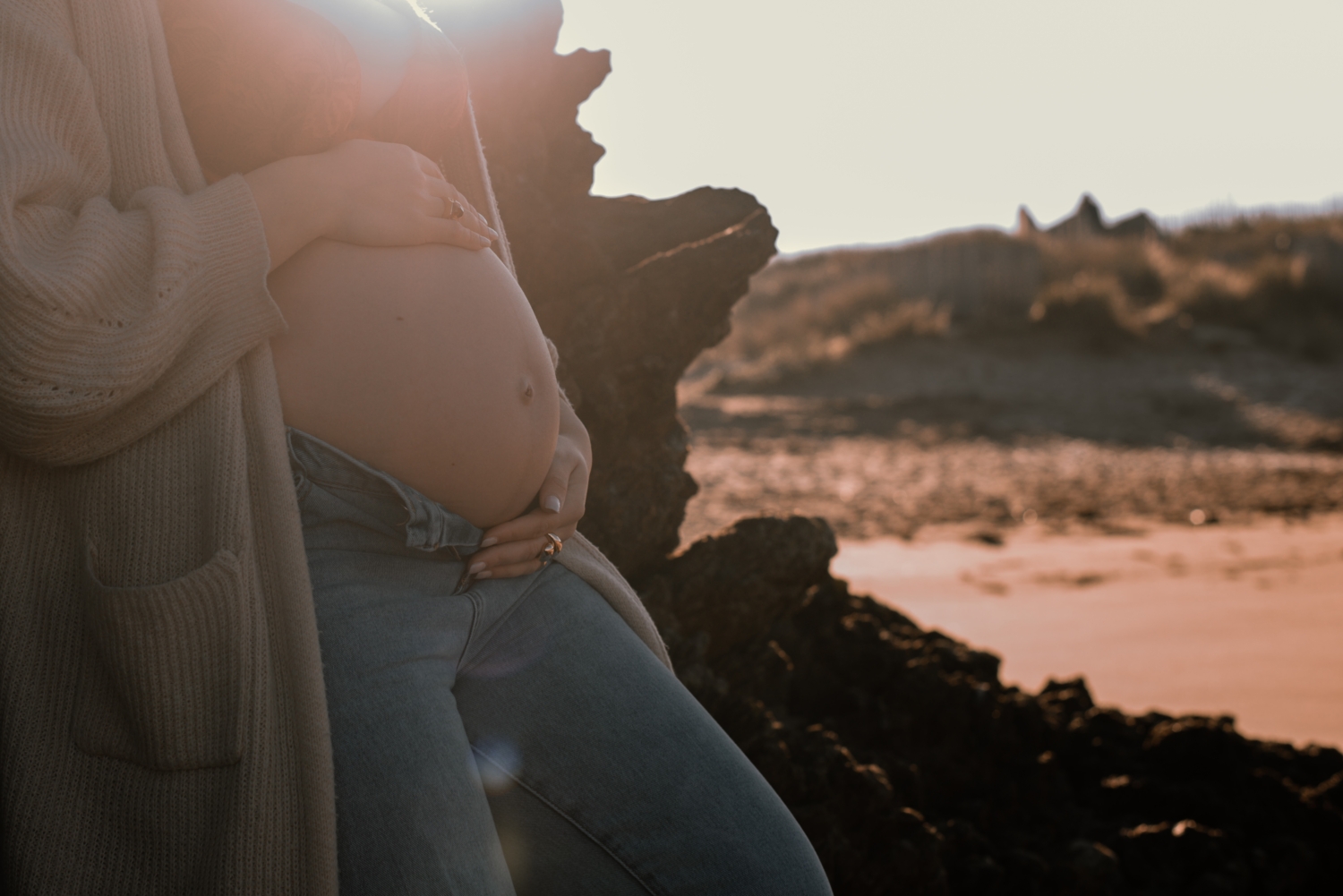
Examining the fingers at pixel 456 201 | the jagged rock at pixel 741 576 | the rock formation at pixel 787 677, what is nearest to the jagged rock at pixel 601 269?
the rock formation at pixel 787 677

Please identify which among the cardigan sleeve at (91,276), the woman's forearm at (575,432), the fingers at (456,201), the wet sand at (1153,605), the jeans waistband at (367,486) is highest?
the fingers at (456,201)

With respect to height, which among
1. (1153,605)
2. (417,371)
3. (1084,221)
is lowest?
(1153,605)

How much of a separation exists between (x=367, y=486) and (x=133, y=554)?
0.95ft

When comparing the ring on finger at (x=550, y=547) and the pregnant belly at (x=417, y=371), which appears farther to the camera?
the ring on finger at (x=550, y=547)

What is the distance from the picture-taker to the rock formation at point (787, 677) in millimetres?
2299

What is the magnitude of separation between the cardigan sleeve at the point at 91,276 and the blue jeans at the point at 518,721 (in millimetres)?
202

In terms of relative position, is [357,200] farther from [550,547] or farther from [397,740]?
[397,740]

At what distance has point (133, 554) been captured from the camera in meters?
1.14

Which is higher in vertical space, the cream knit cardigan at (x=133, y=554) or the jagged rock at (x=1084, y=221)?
the jagged rock at (x=1084, y=221)

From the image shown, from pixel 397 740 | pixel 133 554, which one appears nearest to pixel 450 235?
pixel 133 554

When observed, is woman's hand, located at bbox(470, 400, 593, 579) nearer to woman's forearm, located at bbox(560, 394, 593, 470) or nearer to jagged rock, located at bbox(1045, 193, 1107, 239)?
woman's forearm, located at bbox(560, 394, 593, 470)

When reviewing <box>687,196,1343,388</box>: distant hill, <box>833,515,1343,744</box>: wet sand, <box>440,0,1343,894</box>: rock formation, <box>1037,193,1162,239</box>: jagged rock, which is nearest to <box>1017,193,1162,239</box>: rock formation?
<box>1037,193,1162,239</box>: jagged rock

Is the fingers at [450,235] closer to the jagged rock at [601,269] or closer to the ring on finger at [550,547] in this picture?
the ring on finger at [550,547]

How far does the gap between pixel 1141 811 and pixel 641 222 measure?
2153 mm
